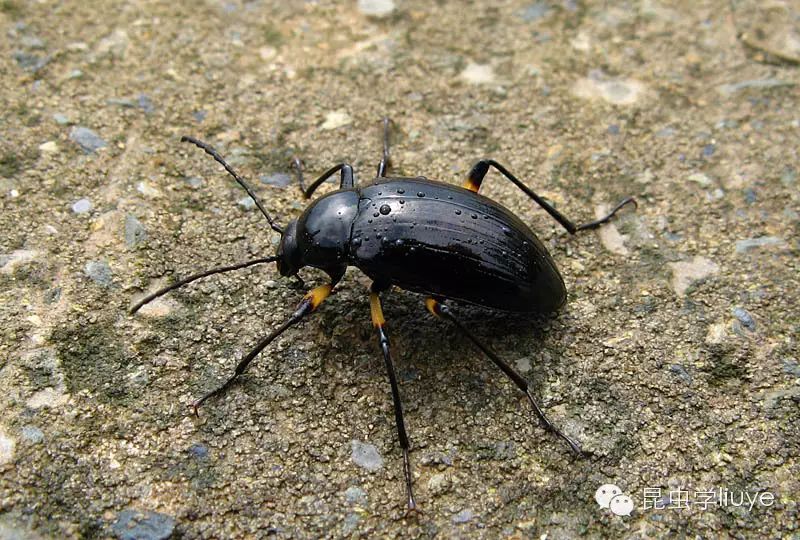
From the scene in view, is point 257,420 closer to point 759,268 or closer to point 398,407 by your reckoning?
point 398,407

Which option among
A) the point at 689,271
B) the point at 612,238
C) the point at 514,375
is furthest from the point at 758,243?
the point at 514,375

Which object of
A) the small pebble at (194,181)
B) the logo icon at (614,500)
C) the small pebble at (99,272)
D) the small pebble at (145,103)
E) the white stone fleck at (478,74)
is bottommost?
the logo icon at (614,500)

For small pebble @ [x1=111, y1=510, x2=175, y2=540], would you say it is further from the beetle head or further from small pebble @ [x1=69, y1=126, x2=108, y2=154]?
small pebble @ [x1=69, y1=126, x2=108, y2=154]

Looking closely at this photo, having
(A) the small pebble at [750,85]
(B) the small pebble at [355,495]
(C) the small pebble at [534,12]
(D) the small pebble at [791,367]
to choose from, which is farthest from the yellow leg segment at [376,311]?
(A) the small pebble at [750,85]

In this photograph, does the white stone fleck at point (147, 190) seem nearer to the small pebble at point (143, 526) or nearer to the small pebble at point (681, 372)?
the small pebble at point (143, 526)

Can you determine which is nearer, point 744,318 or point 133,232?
point 744,318

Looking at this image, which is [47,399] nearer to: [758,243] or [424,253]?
[424,253]

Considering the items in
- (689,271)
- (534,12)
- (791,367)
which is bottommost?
(791,367)
